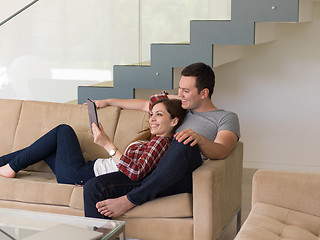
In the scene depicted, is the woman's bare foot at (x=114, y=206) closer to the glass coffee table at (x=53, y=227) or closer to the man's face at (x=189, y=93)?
the glass coffee table at (x=53, y=227)

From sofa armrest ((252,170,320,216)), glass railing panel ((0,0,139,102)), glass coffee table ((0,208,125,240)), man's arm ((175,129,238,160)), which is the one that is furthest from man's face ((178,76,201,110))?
glass railing panel ((0,0,139,102))

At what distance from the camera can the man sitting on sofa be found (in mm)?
2875

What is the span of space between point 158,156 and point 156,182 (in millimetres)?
212

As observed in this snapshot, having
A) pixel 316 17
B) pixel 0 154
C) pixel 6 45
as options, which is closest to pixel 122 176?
pixel 0 154

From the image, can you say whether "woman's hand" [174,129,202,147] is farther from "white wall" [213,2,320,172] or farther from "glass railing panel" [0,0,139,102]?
"white wall" [213,2,320,172]

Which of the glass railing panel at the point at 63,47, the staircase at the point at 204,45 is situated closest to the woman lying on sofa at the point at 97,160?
the staircase at the point at 204,45

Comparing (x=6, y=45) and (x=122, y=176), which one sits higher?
(x=6, y=45)

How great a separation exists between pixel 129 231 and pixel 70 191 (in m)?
0.43

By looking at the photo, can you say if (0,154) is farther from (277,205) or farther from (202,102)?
(277,205)

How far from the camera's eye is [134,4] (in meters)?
4.35

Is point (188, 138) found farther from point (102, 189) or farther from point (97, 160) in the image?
point (97, 160)

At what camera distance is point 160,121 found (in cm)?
316

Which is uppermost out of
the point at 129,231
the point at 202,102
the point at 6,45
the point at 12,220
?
the point at 6,45

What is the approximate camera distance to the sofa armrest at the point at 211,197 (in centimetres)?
284
